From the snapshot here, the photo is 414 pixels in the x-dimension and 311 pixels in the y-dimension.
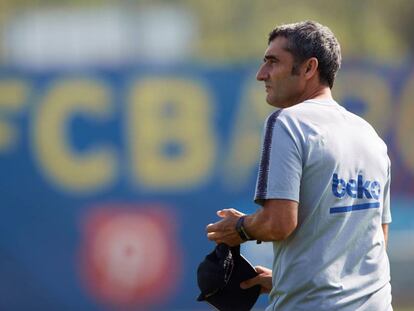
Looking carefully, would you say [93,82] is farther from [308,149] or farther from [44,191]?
[308,149]

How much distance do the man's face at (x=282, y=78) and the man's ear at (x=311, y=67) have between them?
0.08 ft

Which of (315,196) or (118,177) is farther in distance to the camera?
(118,177)

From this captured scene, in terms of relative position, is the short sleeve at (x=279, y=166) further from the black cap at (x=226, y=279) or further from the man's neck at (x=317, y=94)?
the black cap at (x=226, y=279)

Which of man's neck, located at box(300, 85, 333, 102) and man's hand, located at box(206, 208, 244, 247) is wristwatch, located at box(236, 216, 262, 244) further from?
man's neck, located at box(300, 85, 333, 102)

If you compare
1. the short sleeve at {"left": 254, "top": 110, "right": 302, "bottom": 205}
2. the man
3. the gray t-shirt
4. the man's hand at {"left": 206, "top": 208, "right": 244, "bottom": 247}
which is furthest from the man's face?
the man's hand at {"left": 206, "top": 208, "right": 244, "bottom": 247}

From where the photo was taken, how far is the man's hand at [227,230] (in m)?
3.28

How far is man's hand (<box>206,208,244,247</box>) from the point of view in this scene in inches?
129

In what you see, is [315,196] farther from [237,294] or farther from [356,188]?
[237,294]

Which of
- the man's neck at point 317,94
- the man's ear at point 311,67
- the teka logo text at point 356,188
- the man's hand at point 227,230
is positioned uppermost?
the man's ear at point 311,67

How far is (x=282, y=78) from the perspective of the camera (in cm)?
340

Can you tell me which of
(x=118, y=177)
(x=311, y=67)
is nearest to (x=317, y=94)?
(x=311, y=67)

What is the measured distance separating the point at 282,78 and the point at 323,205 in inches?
18.5

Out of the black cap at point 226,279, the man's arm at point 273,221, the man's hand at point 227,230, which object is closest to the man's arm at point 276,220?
the man's arm at point 273,221

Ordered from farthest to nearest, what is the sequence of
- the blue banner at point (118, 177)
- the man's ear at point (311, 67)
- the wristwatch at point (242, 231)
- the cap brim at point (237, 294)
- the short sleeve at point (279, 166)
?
the blue banner at point (118, 177)
the cap brim at point (237, 294)
the man's ear at point (311, 67)
the wristwatch at point (242, 231)
the short sleeve at point (279, 166)
